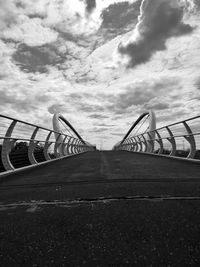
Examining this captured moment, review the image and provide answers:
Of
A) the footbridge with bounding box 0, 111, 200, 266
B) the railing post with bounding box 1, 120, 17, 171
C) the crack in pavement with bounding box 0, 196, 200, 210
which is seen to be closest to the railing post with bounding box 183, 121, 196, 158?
the footbridge with bounding box 0, 111, 200, 266

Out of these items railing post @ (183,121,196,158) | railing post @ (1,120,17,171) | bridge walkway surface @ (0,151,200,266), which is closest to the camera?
bridge walkway surface @ (0,151,200,266)

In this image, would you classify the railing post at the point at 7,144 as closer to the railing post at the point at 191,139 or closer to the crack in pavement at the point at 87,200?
the crack in pavement at the point at 87,200

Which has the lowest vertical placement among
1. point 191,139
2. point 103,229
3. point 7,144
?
point 103,229

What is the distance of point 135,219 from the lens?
2096mm

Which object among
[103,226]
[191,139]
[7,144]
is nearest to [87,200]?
[103,226]

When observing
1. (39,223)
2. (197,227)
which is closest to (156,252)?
(197,227)

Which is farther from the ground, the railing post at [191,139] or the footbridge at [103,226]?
the railing post at [191,139]

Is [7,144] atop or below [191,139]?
below

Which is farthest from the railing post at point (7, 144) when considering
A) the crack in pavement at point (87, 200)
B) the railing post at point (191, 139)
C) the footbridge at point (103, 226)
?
the railing post at point (191, 139)

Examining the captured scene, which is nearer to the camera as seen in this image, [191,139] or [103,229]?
[103,229]

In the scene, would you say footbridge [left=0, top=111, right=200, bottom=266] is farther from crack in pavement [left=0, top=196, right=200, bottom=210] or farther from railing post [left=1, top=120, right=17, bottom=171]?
railing post [left=1, top=120, right=17, bottom=171]

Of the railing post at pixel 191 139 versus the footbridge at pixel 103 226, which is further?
the railing post at pixel 191 139

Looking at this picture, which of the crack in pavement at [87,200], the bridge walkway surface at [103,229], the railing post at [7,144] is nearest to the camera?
the bridge walkway surface at [103,229]

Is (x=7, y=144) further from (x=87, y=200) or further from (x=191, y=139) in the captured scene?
(x=191, y=139)
